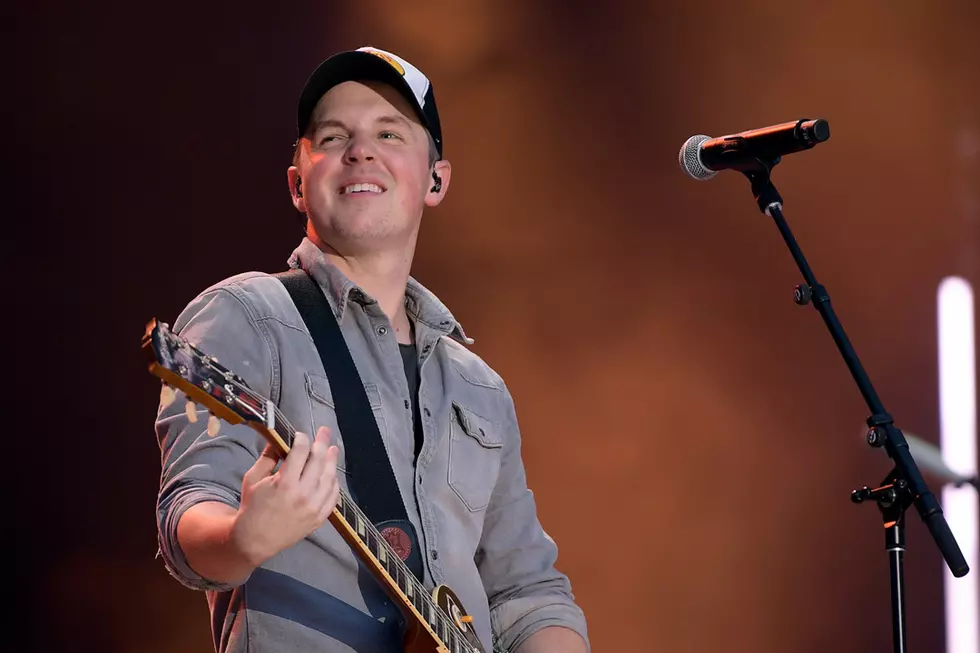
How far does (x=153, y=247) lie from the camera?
425cm

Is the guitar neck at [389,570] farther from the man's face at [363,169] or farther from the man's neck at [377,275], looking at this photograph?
the man's face at [363,169]

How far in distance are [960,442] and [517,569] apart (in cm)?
276

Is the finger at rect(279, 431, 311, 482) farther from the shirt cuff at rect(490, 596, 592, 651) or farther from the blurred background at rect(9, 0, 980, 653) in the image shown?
the blurred background at rect(9, 0, 980, 653)

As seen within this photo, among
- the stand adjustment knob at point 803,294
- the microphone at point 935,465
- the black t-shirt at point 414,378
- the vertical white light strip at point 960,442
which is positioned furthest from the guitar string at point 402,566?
the vertical white light strip at point 960,442

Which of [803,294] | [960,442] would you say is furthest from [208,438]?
[960,442]

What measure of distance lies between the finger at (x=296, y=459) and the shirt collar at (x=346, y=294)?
77 centimetres

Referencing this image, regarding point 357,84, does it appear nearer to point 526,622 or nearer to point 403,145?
point 403,145

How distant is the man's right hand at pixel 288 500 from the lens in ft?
5.35

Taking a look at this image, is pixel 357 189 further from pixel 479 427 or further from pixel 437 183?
pixel 479 427

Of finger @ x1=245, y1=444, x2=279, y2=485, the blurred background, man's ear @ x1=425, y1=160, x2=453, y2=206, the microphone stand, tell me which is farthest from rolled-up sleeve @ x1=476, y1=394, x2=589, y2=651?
the blurred background

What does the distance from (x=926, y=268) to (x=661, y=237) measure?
115 centimetres

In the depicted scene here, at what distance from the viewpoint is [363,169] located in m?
2.51

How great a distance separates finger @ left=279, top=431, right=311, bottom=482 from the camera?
1.63m

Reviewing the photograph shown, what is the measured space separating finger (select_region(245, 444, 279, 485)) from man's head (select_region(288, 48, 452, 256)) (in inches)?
33.4
